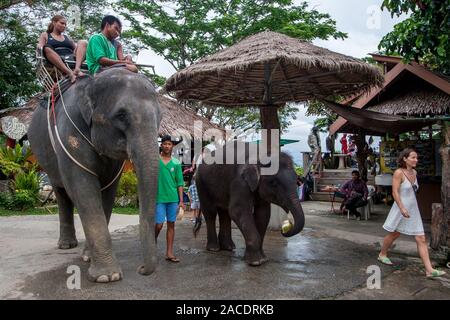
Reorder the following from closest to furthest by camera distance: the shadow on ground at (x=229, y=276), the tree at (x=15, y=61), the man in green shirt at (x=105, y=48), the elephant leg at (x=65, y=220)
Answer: the shadow on ground at (x=229, y=276), the man in green shirt at (x=105, y=48), the elephant leg at (x=65, y=220), the tree at (x=15, y=61)

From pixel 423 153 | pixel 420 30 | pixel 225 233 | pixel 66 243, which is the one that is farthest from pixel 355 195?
pixel 66 243

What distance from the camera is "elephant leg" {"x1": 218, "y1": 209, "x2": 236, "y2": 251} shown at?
20.0 ft

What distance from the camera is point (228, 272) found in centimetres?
482

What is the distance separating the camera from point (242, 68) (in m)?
6.20

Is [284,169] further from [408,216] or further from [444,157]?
[444,157]

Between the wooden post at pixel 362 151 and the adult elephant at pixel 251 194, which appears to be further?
the wooden post at pixel 362 151

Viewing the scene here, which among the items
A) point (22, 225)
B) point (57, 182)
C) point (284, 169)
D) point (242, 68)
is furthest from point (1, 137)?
point (284, 169)

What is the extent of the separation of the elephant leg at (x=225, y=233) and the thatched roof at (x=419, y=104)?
478cm

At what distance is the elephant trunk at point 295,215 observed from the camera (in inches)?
186

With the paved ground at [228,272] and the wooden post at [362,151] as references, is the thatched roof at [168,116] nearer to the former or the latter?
the wooden post at [362,151]

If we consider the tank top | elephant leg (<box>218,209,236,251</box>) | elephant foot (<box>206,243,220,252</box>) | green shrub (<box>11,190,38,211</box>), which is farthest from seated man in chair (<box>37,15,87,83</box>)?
green shrub (<box>11,190,38,211</box>)

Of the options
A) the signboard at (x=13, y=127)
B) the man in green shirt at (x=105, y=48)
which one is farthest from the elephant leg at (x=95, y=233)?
the signboard at (x=13, y=127)

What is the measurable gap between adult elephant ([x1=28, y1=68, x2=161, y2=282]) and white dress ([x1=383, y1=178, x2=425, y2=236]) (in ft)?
10.9

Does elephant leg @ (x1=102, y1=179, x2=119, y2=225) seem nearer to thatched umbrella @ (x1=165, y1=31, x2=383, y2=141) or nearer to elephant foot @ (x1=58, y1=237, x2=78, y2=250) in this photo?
elephant foot @ (x1=58, y1=237, x2=78, y2=250)
